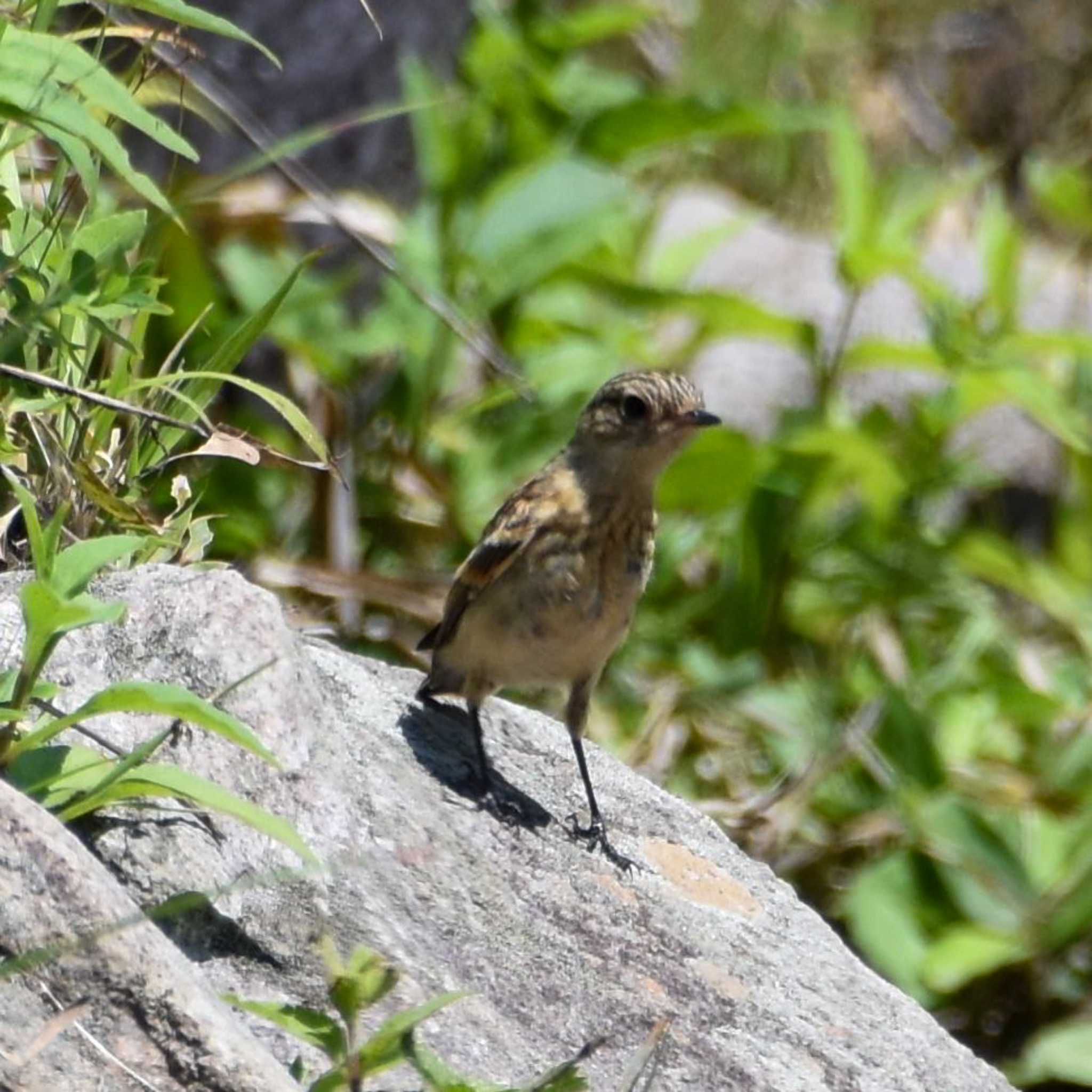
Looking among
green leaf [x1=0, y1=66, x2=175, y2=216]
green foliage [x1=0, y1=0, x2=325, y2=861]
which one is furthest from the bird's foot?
green leaf [x1=0, y1=66, x2=175, y2=216]

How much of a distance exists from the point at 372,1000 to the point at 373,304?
5.29 metres

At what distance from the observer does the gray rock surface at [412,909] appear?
9.70 ft

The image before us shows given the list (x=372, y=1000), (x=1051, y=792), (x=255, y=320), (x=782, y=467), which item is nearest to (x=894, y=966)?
(x=1051, y=792)

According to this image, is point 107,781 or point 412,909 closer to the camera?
point 107,781

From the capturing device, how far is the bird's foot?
4.09 metres

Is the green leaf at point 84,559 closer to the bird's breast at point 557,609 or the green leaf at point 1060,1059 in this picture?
the bird's breast at point 557,609

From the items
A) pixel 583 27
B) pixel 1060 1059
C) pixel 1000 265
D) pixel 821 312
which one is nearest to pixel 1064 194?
pixel 821 312

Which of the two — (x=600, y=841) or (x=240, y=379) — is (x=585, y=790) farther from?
(x=240, y=379)

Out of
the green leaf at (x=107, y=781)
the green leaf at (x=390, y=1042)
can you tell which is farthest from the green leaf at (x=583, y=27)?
the green leaf at (x=390, y=1042)

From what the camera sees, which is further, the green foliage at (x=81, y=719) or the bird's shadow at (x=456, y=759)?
the bird's shadow at (x=456, y=759)

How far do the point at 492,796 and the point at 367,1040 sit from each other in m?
1.16

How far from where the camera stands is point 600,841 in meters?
4.14

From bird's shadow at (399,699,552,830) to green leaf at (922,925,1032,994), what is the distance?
7.87 ft

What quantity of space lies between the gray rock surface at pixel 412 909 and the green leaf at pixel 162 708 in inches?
7.5
